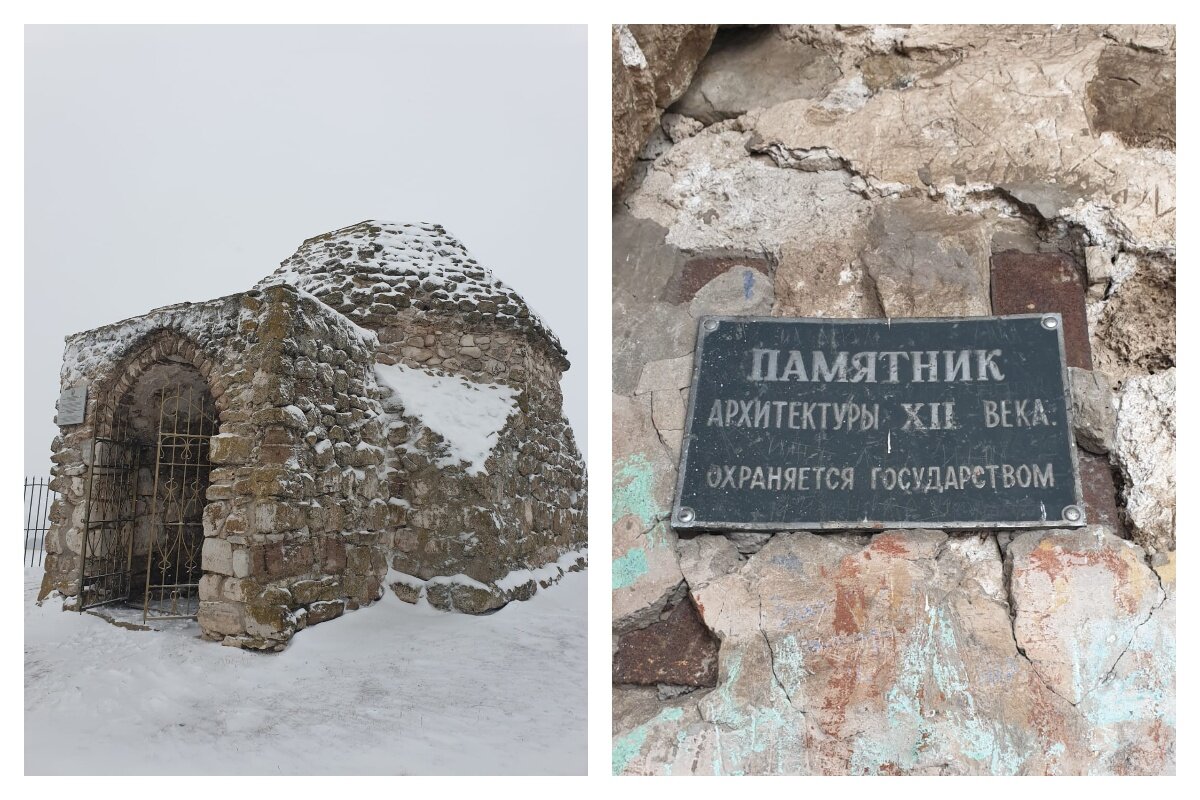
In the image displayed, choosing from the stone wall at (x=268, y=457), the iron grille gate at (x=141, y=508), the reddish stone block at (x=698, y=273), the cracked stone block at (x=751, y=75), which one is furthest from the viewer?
the iron grille gate at (x=141, y=508)

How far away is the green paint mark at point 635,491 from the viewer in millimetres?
2688

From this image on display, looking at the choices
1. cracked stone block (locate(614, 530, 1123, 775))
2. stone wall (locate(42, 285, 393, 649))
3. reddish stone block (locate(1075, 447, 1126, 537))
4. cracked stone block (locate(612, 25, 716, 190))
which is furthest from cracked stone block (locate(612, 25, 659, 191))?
stone wall (locate(42, 285, 393, 649))

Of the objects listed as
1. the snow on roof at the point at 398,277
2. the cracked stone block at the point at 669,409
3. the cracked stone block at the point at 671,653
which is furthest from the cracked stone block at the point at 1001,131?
the snow on roof at the point at 398,277

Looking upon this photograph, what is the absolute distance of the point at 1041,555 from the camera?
2.53 meters

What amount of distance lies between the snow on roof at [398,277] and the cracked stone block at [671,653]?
420 centimetres

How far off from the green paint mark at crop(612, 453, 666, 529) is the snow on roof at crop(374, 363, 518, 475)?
10.4 feet

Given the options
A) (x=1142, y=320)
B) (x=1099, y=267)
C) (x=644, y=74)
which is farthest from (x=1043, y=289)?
(x=644, y=74)

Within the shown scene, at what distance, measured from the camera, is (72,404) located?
221 inches

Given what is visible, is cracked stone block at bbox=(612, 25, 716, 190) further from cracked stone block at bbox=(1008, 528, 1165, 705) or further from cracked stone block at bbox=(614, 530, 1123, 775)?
cracked stone block at bbox=(1008, 528, 1165, 705)

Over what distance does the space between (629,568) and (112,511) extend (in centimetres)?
459

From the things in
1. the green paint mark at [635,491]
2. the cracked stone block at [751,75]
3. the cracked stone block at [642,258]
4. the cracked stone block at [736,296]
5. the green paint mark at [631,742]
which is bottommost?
the green paint mark at [631,742]

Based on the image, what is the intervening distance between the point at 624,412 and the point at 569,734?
4.24ft

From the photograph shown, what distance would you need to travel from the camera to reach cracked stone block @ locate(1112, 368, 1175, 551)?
2.56m

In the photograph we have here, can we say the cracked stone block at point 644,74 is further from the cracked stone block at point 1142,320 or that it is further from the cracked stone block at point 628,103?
the cracked stone block at point 1142,320
